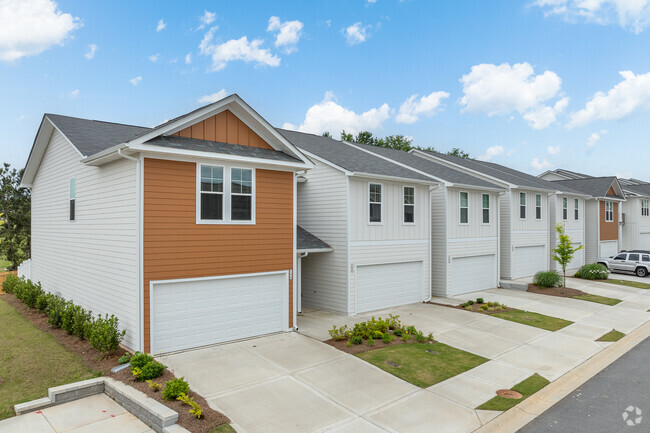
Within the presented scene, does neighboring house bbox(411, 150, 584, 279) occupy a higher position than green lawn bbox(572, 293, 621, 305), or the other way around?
neighboring house bbox(411, 150, 584, 279)

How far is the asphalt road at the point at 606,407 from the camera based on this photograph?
6914mm

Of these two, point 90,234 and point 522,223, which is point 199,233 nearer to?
point 90,234

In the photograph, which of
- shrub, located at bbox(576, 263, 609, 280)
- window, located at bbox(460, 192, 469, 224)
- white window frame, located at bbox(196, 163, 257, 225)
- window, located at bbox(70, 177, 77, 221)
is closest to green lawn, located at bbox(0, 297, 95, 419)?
window, located at bbox(70, 177, 77, 221)

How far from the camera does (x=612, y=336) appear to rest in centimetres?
1262

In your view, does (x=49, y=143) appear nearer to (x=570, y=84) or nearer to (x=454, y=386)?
(x=454, y=386)

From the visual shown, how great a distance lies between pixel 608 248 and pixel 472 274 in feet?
63.7

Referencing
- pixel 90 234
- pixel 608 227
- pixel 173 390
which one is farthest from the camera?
pixel 608 227

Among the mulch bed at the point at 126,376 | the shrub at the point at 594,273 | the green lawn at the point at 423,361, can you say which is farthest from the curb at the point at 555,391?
the shrub at the point at 594,273

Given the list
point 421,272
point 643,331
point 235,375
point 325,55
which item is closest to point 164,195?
point 235,375

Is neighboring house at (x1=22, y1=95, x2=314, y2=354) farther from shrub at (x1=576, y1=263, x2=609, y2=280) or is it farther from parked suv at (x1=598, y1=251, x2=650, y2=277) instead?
parked suv at (x1=598, y1=251, x2=650, y2=277)

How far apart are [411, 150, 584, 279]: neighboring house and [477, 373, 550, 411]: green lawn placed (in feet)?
50.1

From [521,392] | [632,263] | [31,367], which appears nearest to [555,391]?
[521,392]

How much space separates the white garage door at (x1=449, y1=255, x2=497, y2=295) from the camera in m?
19.4

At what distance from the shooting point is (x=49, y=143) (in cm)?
1556
